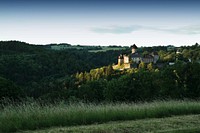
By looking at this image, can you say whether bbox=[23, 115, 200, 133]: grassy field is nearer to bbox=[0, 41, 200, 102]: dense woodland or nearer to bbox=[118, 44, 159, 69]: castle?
bbox=[0, 41, 200, 102]: dense woodland

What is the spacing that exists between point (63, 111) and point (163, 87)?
19.6 meters

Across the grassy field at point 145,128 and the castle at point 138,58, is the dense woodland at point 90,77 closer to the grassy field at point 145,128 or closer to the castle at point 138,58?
the castle at point 138,58

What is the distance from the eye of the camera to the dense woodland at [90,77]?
26688 mm

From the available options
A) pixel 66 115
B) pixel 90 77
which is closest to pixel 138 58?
pixel 90 77

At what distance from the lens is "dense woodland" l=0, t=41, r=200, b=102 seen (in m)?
26.7

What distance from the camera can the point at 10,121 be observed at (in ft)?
26.9

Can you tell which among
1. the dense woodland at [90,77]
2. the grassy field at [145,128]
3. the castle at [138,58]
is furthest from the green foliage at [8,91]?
the castle at [138,58]

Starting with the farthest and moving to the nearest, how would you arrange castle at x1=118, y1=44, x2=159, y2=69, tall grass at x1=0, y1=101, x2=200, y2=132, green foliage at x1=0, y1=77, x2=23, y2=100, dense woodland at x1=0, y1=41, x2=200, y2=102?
castle at x1=118, y1=44, x2=159, y2=69
dense woodland at x1=0, y1=41, x2=200, y2=102
green foliage at x1=0, y1=77, x2=23, y2=100
tall grass at x1=0, y1=101, x2=200, y2=132

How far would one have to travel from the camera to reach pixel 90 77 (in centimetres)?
9638

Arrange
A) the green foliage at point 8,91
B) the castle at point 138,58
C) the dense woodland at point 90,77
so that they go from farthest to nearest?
the castle at point 138,58 → the dense woodland at point 90,77 → the green foliage at point 8,91

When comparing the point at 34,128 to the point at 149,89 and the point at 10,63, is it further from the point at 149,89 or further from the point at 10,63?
the point at 10,63

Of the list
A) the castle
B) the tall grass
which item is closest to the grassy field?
the tall grass

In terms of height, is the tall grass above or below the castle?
above

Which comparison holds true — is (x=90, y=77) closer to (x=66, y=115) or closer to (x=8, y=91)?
(x=8, y=91)
